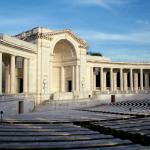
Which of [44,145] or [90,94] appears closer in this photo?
[44,145]

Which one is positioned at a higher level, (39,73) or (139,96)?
(39,73)

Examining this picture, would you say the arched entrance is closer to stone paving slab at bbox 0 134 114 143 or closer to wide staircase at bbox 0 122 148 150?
stone paving slab at bbox 0 134 114 143

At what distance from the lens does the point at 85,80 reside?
64.3 metres

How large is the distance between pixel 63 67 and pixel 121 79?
16.0 meters

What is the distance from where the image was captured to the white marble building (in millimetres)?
48625

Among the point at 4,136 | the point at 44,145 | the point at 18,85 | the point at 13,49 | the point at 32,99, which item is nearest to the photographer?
the point at 44,145

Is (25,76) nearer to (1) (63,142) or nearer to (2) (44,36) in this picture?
(2) (44,36)

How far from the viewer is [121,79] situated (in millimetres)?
70562

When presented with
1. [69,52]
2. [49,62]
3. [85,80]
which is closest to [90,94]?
[85,80]

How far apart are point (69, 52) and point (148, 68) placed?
891 inches

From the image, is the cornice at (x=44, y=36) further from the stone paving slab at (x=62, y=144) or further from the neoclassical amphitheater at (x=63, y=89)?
the stone paving slab at (x=62, y=144)

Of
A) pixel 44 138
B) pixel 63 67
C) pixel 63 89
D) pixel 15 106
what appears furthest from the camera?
pixel 63 67

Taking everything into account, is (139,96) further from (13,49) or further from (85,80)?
(13,49)

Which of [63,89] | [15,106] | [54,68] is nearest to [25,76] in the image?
[15,106]
